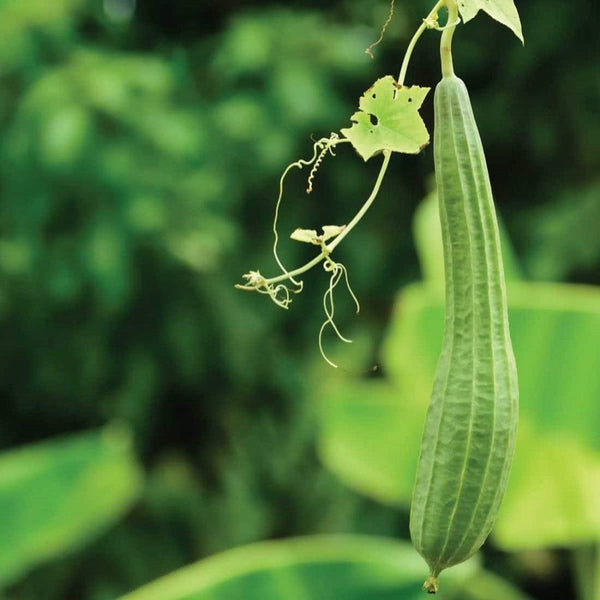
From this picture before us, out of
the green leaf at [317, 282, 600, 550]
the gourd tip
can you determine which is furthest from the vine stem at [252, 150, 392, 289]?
the green leaf at [317, 282, 600, 550]

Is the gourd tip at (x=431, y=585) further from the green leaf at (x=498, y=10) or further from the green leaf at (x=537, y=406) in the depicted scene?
the green leaf at (x=537, y=406)

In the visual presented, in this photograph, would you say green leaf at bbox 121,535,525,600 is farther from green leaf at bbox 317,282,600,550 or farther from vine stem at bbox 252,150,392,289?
vine stem at bbox 252,150,392,289

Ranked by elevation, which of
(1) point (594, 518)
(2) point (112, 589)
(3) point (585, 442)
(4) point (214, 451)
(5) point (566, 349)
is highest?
(5) point (566, 349)

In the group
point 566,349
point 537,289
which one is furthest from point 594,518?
point 537,289

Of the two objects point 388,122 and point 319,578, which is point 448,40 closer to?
point 388,122

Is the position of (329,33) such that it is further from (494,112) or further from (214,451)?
(214,451)

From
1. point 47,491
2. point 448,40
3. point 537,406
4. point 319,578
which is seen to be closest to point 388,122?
point 448,40
